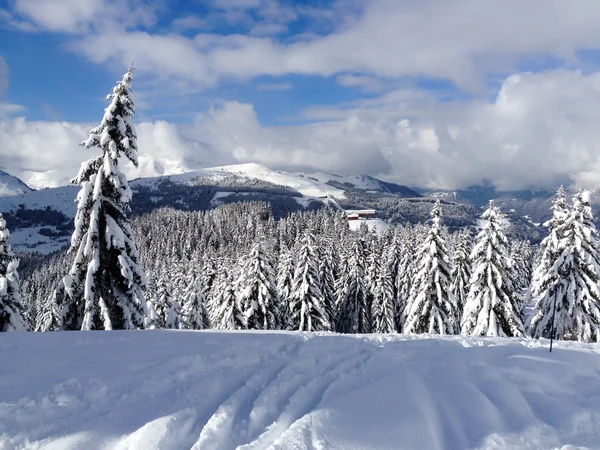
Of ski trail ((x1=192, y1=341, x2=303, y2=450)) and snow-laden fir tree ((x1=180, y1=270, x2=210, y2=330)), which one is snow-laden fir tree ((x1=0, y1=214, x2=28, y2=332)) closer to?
snow-laden fir tree ((x1=180, y1=270, x2=210, y2=330))

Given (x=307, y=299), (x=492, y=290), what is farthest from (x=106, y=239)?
(x=492, y=290)

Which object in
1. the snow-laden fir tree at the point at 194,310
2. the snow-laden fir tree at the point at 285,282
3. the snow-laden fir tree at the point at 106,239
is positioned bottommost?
the snow-laden fir tree at the point at 194,310

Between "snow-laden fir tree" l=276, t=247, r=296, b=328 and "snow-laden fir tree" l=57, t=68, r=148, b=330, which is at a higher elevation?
"snow-laden fir tree" l=57, t=68, r=148, b=330

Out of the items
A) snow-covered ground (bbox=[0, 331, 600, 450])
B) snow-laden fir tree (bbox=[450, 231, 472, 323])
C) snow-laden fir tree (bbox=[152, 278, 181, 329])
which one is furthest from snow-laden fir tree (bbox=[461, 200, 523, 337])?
snow-laden fir tree (bbox=[152, 278, 181, 329])

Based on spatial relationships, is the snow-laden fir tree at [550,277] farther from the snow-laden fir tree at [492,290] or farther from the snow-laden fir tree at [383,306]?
the snow-laden fir tree at [383,306]

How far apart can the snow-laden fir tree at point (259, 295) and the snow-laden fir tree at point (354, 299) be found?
12074 mm

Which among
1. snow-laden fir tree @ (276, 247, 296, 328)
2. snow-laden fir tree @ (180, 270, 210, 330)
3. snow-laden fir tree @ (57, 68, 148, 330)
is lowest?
snow-laden fir tree @ (180, 270, 210, 330)

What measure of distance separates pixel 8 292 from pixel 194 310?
59.3 feet

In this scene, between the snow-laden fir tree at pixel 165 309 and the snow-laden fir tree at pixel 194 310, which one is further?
the snow-laden fir tree at pixel 194 310

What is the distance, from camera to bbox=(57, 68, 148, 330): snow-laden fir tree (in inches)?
615

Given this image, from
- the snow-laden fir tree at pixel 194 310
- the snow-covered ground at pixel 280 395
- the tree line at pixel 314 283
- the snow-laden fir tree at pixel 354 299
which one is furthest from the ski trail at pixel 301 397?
the snow-laden fir tree at pixel 354 299

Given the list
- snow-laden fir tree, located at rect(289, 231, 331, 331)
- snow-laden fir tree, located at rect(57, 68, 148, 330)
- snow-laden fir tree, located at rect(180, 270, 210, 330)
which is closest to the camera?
snow-laden fir tree, located at rect(57, 68, 148, 330)

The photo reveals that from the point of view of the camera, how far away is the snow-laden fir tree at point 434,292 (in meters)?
25.6

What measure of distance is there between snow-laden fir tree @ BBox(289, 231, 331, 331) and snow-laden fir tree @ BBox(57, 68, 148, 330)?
1669 cm
